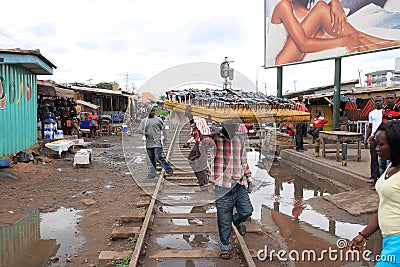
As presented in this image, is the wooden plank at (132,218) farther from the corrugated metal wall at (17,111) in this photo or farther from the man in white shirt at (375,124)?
the corrugated metal wall at (17,111)

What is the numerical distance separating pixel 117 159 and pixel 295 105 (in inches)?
377

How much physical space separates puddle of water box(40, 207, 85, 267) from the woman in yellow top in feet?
11.9

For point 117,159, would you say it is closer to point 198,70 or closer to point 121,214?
point 121,214

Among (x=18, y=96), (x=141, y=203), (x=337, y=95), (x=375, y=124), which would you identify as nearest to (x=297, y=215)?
(x=375, y=124)

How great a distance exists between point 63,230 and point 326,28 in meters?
14.5

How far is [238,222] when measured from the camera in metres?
4.89

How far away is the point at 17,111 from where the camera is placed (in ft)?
36.1

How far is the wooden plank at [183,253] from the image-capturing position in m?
4.59

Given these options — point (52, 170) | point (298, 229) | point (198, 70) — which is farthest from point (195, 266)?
point (52, 170)

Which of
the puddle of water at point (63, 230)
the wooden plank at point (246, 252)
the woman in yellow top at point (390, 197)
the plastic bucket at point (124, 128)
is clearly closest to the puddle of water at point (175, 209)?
the puddle of water at point (63, 230)

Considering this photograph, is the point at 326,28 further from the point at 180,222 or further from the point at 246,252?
the point at 246,252

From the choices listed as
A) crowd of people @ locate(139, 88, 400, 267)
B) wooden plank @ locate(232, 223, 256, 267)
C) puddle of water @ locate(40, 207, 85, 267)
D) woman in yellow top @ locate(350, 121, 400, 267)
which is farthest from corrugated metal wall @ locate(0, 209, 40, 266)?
woman in yellow top @ locate(350, 121, 400, 267)

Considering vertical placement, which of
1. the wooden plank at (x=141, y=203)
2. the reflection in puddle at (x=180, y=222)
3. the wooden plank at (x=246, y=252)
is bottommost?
the reflection in puddle at (x=180, y=222)

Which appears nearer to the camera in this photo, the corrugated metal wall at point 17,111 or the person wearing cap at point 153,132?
the person wearing cap at point 153,132
